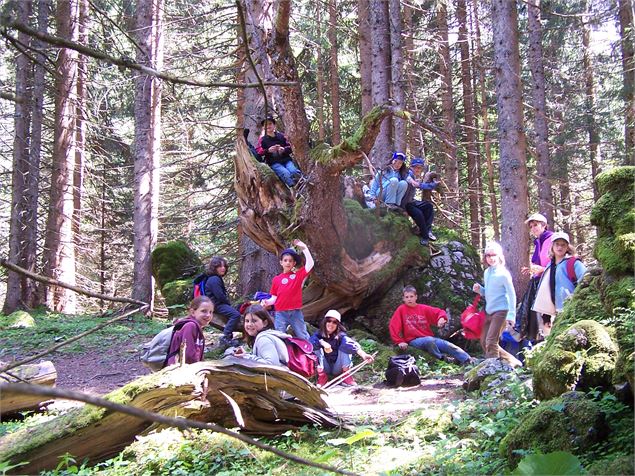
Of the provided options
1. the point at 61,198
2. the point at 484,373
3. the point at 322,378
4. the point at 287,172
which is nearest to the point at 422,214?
the point at 287,172

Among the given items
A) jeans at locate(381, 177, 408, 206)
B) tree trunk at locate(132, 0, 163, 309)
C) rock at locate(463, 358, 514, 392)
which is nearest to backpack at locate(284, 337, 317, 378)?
rock at locate(463, 358, 514, 392)

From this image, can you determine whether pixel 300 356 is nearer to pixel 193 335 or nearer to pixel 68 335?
pixel 193 335

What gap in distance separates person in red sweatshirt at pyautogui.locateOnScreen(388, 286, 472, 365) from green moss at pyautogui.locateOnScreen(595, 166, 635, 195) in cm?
475

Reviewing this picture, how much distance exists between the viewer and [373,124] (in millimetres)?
8102

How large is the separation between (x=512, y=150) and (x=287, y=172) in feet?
13.6

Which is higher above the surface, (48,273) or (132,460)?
(48,273)

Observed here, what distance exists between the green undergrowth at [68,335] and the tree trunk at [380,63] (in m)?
6.96

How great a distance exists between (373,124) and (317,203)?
1.99 metres

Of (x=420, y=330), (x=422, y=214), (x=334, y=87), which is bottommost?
(x=420, y=330)

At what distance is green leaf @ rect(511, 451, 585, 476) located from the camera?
81.0 inches

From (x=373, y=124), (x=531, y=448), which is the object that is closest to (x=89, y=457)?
(x=531, y=448)

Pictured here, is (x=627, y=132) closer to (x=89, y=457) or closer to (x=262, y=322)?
(x=262, y=322)

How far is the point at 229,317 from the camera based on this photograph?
1017 centimetres

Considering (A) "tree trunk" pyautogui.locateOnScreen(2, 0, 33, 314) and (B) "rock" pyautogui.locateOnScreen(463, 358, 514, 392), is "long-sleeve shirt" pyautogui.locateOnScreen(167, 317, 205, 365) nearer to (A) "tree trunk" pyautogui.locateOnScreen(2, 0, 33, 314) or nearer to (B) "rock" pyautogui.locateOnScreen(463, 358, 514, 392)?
(B) "rock" pyautogui.locateOnScreen(463, 358, 514, 392)
